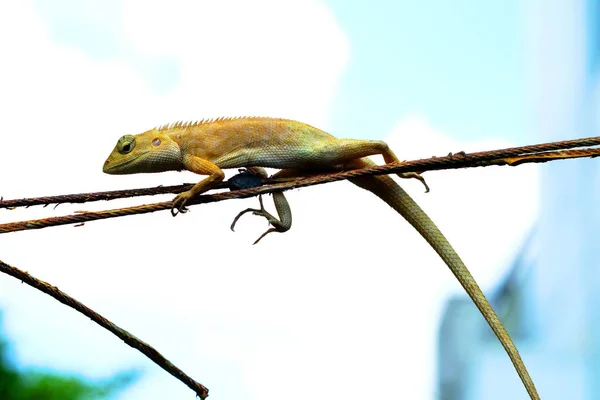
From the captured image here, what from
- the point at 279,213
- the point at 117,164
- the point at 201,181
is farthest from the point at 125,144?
the point at 279,213

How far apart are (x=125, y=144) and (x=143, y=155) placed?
51 mm

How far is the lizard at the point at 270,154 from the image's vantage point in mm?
1495

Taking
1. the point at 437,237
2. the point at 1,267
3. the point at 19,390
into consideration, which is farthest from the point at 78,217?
the point at 19,390

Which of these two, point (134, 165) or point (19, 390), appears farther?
point (19, 390)

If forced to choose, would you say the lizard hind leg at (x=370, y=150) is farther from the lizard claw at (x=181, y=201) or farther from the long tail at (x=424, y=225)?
the lizard claw at (x=181, y=201)

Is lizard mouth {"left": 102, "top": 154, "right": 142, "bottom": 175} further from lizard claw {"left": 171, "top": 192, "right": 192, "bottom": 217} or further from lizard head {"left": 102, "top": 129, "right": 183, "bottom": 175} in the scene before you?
lizard claw {"left": 171, "top": 192, "right": 192, "bottom": 217}

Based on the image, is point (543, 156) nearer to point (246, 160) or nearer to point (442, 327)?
point (246, 160)

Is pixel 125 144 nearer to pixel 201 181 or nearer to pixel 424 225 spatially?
pixel 201 181

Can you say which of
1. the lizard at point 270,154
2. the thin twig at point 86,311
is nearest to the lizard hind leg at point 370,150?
the lizard at point 270,154

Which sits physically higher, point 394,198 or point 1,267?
point 394,198

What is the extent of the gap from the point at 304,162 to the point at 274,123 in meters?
0.12

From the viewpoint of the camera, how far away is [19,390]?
8.64ft

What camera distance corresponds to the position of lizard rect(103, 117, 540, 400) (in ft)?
4.91

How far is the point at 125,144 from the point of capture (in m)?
1.55
